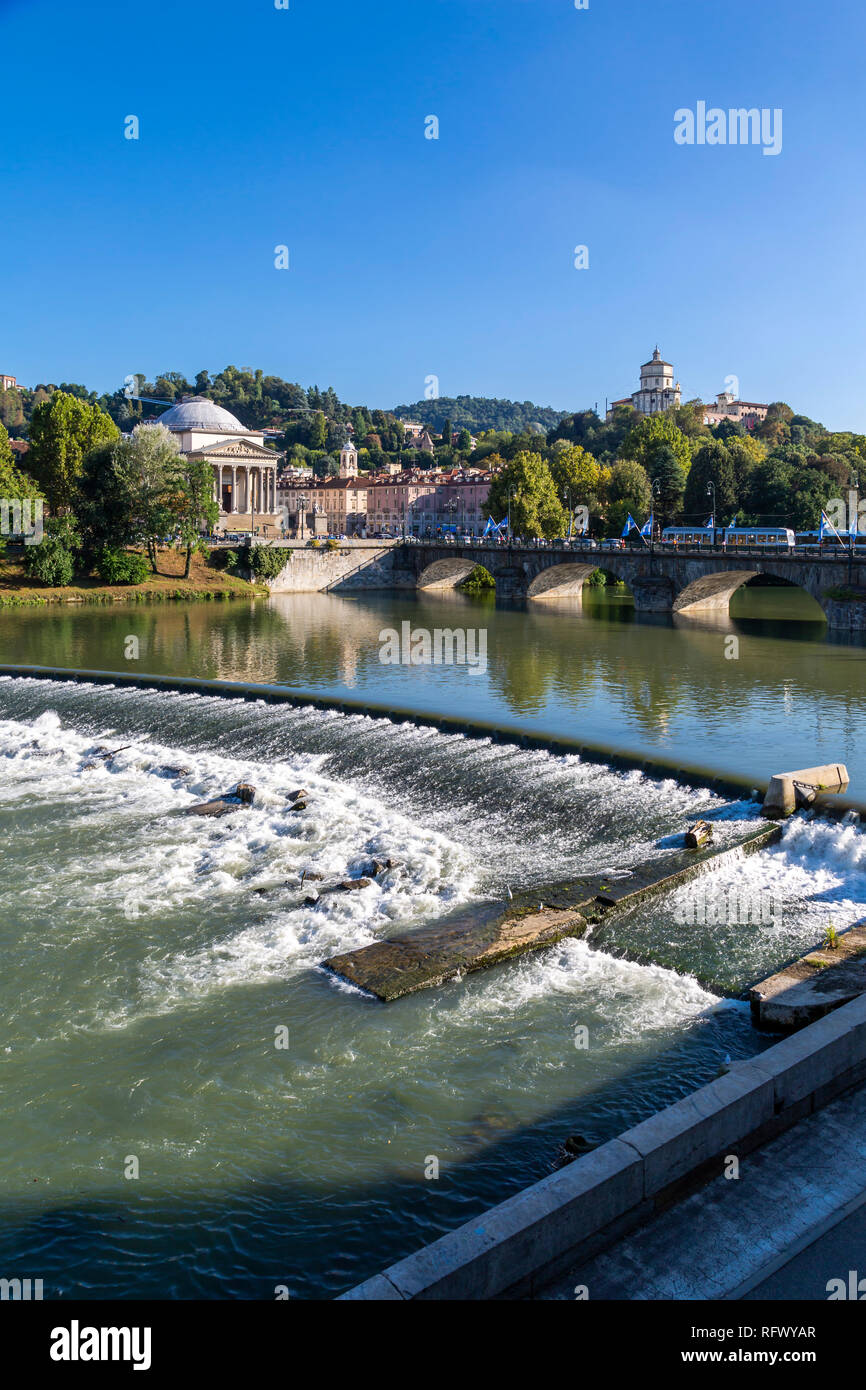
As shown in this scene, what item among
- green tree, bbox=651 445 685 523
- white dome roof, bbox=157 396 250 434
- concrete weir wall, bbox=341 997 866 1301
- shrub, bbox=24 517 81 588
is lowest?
concrete weir wall, bbox=341 997 866 1301

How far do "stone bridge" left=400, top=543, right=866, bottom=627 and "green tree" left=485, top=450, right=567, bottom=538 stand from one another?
590cm

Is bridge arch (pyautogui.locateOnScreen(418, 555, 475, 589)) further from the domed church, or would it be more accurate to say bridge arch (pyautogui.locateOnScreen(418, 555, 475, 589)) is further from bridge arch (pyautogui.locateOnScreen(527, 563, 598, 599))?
the domed church

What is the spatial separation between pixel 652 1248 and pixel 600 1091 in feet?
10.9

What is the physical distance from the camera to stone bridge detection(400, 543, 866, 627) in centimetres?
5153

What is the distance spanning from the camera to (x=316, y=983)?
12.8 m

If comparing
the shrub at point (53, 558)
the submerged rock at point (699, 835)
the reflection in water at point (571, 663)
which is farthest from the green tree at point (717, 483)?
the submerged rock at point (699, 835)

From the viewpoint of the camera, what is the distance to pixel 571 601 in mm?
73062

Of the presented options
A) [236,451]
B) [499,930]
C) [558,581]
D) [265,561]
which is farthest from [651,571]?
[236,451]

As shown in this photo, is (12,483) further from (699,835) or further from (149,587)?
(699,835)

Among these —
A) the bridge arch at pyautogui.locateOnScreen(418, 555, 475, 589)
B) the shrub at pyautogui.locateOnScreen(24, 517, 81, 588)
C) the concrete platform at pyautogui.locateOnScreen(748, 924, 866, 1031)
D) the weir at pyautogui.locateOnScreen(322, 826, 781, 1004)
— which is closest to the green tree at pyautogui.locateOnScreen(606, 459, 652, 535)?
the bridge arch at pyautogui.locateOnScreen(418, 555, 475, 589)

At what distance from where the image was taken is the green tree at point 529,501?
8419 cm

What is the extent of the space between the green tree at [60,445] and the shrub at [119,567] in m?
9.28

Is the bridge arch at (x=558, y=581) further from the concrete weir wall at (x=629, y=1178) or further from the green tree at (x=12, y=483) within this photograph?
the concrete weir wall at (x=629, y=1178)

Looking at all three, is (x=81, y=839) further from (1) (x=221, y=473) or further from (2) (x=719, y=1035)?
(1) (x=221, y=473)
